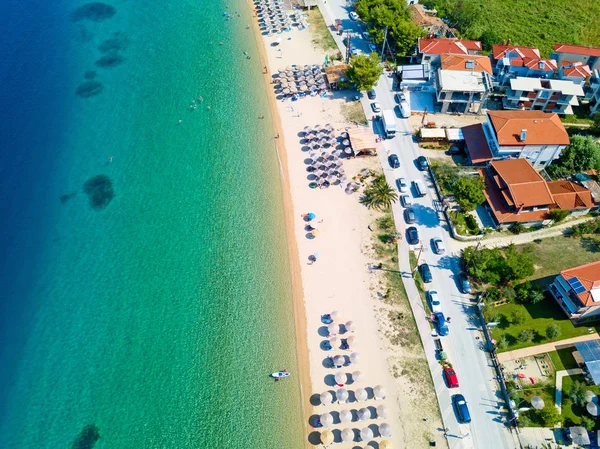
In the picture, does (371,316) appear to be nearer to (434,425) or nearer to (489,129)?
(434,425)

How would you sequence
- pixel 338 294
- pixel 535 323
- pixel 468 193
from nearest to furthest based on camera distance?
pixel 535 323, pixel 338 294, pixel 468 193

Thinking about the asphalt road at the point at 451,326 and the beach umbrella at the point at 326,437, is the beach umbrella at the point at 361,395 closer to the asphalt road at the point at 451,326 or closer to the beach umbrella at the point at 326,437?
the beach umbrella at the point at 326,437

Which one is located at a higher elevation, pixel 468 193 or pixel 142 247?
pixel 468 193

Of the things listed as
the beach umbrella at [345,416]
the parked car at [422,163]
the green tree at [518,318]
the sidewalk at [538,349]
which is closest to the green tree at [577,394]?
the sidewalk at [538,349]

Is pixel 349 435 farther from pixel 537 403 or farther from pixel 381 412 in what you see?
pixel 537 403

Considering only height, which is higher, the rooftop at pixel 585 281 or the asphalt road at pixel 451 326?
the rooftop at pixel 585 281

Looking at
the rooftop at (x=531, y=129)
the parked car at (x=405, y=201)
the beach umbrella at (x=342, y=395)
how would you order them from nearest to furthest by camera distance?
the beach umbrella at (x=342, y=395), the rooftop at (x=531, y=129), the parked car at (x=405, y=201)

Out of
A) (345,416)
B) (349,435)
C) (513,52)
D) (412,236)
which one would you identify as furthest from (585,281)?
(513,52)

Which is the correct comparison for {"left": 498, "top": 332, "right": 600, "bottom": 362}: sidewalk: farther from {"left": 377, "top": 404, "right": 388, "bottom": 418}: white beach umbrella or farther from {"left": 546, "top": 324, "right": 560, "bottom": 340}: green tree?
{"left": 377, "top": 404, "right": 388, "bottom": 418}: white beach umbrella
